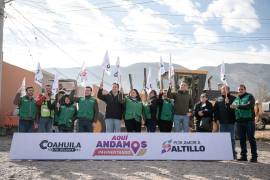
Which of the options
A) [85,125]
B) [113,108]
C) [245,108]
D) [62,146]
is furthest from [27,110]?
[245,108]

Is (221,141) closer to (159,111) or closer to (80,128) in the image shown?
Answer: (159,111)

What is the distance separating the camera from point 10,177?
26.5ft

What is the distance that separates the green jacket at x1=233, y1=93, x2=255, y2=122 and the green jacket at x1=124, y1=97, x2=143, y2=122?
8.81ft

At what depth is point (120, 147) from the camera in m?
10.4

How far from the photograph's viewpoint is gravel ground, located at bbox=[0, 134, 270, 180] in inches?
327

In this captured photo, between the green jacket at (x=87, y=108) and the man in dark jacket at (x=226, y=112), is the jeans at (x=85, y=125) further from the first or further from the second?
the man in dark jacket at (x=226, y=112)

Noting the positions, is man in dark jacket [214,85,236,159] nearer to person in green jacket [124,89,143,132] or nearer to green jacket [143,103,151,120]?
green jacket [143,103,151,120]

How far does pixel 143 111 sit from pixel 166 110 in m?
0.68

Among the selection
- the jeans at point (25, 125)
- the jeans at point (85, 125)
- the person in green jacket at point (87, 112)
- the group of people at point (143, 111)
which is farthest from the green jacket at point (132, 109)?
the jeans at point (25, 125)

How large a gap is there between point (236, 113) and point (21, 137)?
224 inches

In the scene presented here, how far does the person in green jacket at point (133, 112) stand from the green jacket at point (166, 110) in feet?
2.11

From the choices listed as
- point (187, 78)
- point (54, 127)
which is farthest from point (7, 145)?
point (187, 78)

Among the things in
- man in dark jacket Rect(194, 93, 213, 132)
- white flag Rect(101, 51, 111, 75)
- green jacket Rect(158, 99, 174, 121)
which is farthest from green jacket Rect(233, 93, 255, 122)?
white flag Rect(101, 51, 111, 75)

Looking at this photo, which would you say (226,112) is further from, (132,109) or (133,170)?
(133,170)
